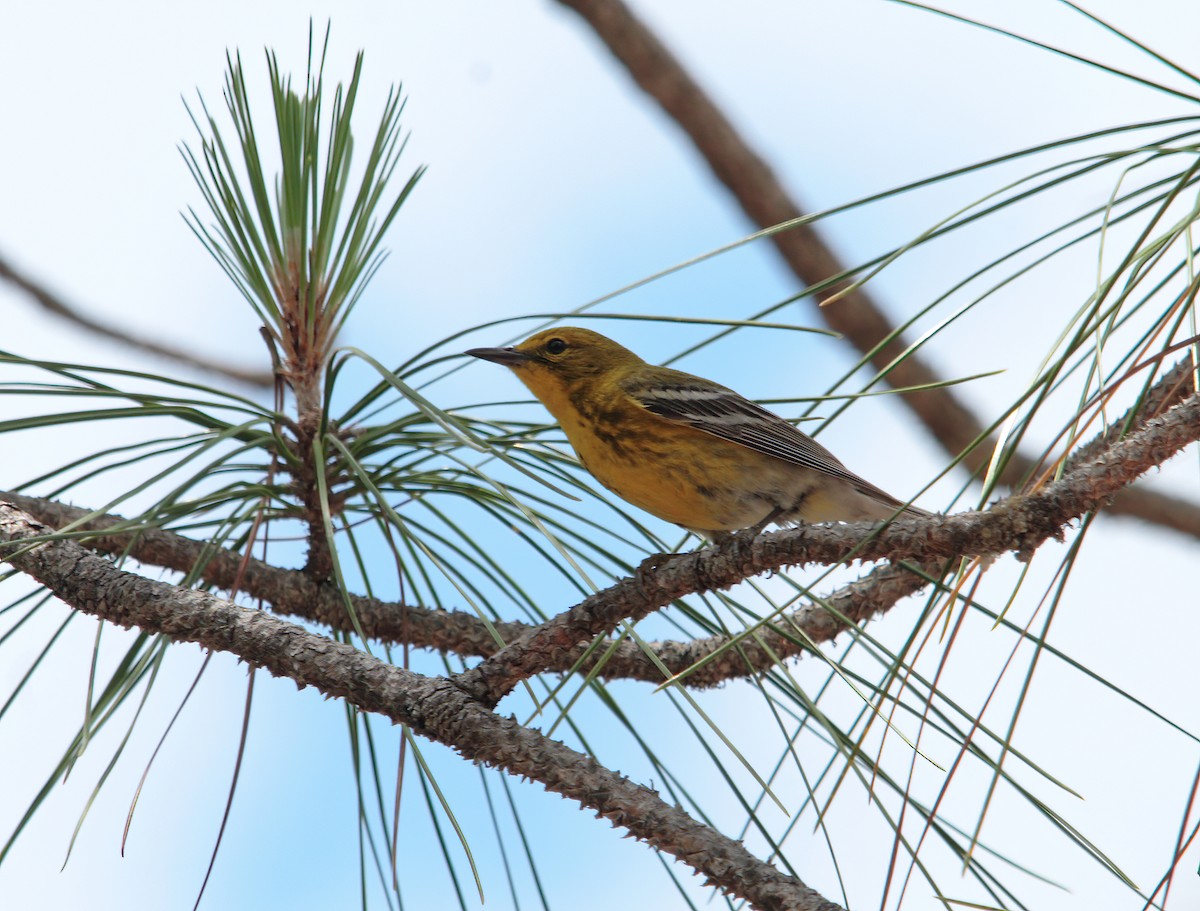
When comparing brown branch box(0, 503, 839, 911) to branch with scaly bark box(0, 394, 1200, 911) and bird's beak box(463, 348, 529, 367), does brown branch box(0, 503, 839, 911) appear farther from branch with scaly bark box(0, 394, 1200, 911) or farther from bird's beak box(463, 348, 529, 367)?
bird's beak box(463, 348, 529, 367)

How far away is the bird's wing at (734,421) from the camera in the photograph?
3221 millimetres

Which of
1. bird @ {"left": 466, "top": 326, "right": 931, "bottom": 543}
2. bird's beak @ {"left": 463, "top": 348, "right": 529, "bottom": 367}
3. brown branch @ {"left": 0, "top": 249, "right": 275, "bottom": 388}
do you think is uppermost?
brown branch @ {"left": 0, "top": 249, "right": 275, "bottom": 388}

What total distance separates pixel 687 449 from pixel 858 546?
148 centimetres

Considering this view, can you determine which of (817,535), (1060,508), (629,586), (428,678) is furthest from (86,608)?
(1060,508)

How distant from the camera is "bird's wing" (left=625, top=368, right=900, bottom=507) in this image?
3.22 m

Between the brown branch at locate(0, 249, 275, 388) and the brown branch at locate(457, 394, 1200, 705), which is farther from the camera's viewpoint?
the brown branch at locate(0, 249, 275, 388)

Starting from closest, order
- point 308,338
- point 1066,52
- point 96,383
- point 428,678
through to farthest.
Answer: point 1066,52, point 428,678, point 96,383, point 308,338

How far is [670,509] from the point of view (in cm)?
306

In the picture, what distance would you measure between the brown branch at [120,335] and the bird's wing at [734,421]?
5.16ft

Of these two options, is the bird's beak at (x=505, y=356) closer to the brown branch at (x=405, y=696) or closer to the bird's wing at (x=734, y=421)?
the bird's wing at (x=734, y=421)

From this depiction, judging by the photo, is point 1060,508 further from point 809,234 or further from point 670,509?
point 809,234

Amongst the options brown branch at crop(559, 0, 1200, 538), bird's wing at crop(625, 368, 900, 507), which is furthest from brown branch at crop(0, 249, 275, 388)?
brown branch at crop(559, 0, 1200, 538)

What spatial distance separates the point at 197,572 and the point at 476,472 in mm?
661

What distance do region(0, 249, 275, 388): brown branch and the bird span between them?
4.21 feet
